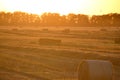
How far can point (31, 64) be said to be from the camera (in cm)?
2281

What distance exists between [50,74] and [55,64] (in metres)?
3.89

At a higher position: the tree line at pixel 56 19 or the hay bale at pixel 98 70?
the hay bale at pixel 98 70

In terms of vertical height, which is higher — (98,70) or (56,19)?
(98,70)

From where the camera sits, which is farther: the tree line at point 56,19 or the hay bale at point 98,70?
the tree line at point 56,19

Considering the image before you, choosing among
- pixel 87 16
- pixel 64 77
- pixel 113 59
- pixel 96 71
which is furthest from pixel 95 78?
pixel 87 16

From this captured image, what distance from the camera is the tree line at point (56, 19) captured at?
135125 millimetres

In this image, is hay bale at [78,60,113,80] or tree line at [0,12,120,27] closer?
hay bale at [78,60,113,80]

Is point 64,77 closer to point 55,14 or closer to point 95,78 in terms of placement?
point 95,78

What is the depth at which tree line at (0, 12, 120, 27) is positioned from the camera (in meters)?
135

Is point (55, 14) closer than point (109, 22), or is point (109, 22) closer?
point (109, 22)

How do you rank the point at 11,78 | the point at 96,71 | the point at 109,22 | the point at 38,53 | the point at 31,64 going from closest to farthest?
the point at 96,71
the point at 11,78
the point at 31,64
the point at 38,53
the point at 109,22

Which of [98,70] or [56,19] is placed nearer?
[98,70]

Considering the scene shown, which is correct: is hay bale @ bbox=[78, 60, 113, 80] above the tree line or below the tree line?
above

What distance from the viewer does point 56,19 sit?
483 feet
